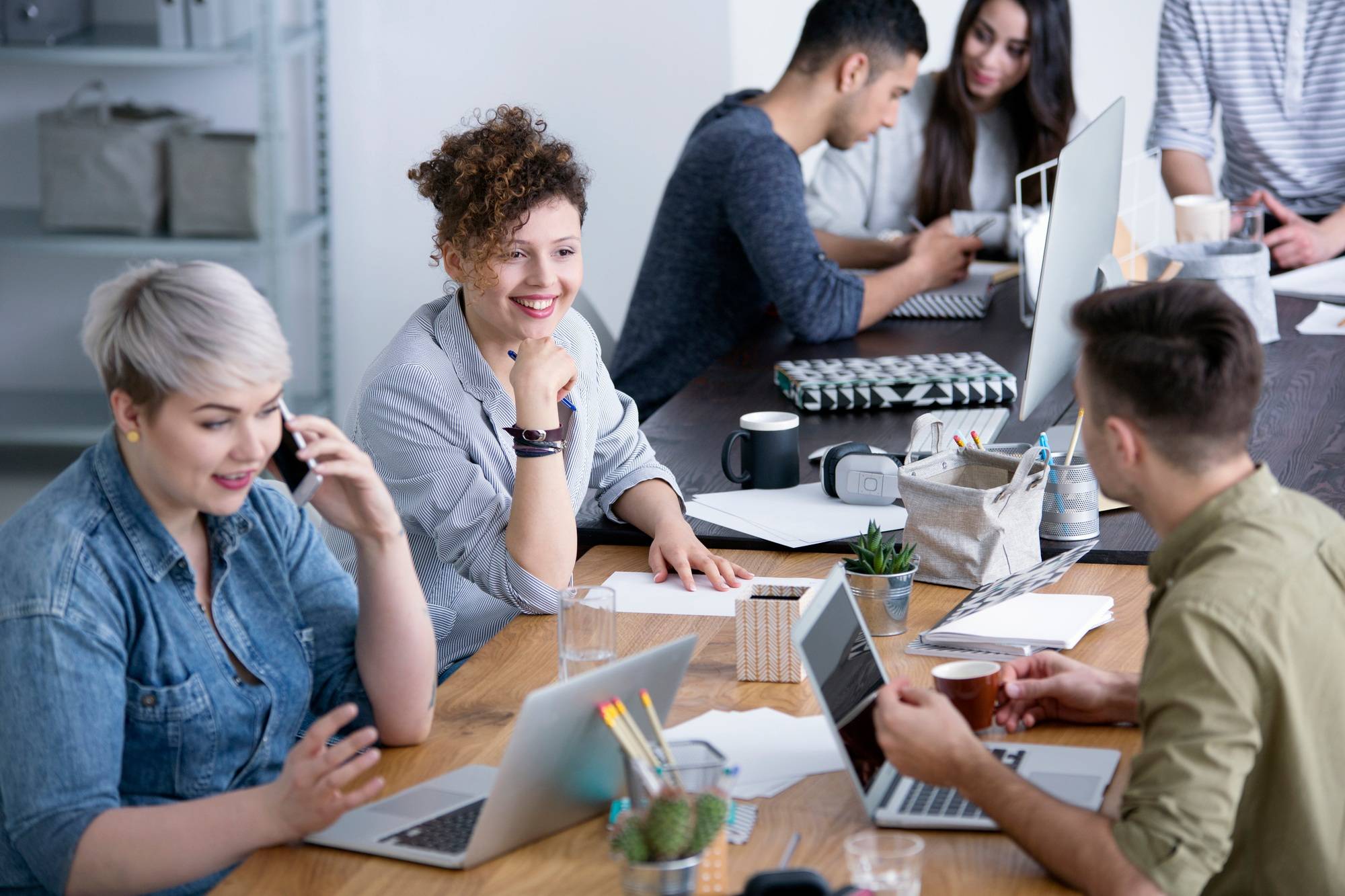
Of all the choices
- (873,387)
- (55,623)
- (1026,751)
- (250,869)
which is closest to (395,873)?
(250,869)

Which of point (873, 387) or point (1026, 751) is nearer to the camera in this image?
point (1026, 751)

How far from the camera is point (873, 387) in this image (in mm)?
2543

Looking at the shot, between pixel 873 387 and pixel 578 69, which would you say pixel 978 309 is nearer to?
pixel 873 387

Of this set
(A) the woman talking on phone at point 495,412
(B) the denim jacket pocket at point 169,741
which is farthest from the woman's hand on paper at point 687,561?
(B) the denim jacket pocket at point 169,741

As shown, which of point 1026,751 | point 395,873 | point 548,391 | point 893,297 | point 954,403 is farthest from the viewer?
point 893,297

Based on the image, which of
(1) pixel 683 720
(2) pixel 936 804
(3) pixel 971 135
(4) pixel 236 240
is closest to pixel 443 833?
(1) pixel 683 720

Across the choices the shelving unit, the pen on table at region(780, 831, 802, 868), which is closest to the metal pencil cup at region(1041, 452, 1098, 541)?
the pen on table at region(780, 831, 802, 868)

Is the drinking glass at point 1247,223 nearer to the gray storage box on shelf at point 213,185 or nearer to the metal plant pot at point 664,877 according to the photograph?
the metal plant pot at point 664,877

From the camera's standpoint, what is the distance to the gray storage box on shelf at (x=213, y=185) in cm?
397

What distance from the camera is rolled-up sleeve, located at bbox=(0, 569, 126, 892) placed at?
1.19 metres

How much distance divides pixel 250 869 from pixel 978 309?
2.33 metres

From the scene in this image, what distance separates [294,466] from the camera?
4.58ft

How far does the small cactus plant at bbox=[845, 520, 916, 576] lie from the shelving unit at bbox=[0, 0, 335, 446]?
9.09ft

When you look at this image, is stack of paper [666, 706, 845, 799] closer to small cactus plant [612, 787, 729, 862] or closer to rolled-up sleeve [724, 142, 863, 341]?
small cactus plant [612, 787, 729, 862]
